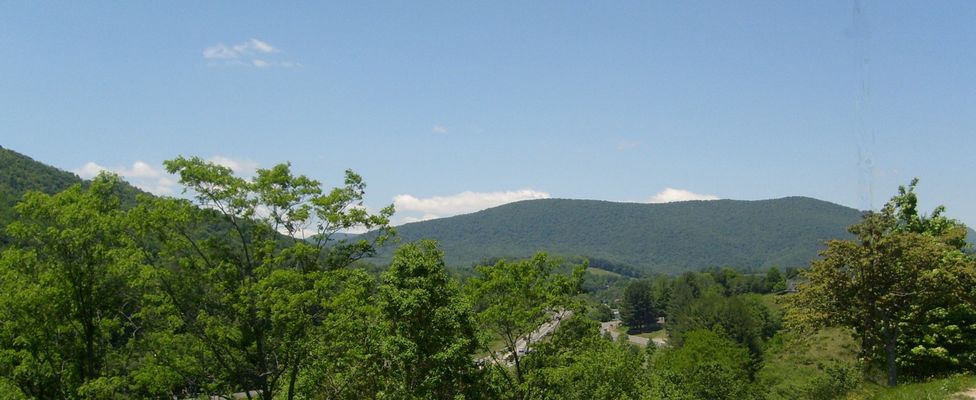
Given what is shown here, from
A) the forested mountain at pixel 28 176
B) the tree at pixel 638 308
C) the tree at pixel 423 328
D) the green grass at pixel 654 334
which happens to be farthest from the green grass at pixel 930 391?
the tree at pixel 638 308

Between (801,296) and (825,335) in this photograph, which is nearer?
(801,296)

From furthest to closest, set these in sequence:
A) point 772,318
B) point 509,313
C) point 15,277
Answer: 1. point 772,318
2. point 509,313
3. point 15,277

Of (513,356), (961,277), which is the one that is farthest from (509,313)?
(961,277)

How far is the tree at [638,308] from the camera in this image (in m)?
A: 165

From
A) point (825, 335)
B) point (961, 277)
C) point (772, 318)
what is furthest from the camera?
point (772, 318)

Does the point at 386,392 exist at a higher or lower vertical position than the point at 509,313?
lower

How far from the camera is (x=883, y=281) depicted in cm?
2481

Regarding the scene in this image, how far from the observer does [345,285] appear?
61.4ft

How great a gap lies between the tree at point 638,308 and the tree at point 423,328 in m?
152

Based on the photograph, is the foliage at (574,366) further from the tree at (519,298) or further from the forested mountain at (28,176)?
the forested mountain at (28,176)

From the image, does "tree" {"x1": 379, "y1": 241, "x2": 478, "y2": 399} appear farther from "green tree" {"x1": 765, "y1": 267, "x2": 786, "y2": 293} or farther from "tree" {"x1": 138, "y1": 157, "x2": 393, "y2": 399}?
"green tree" {"x1": 765, "y1": 267, "x2": 786, "y2": 293}

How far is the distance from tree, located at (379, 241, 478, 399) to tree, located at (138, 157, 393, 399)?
1.43 m

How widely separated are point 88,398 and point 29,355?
2.10 m

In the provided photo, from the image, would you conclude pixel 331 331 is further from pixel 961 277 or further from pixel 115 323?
pixel 961 277
